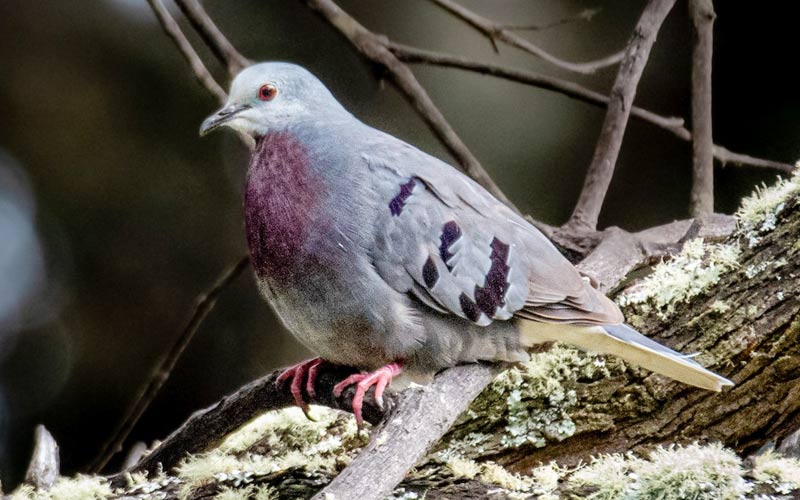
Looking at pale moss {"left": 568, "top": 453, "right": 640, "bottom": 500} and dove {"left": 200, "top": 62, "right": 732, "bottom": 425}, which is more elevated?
dove {"left": 200, "top": 62, "right": 732, "bottom": 425}

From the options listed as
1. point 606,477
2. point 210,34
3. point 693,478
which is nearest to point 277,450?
point 606,477

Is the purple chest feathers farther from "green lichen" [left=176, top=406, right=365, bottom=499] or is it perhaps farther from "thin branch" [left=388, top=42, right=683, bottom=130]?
"thin branch" [left=388, top=42, right=683, bottom=130]

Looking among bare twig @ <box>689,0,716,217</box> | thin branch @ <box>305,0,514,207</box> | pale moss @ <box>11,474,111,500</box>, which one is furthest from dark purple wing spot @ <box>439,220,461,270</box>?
bare twig @ <box>689,0,716,217</box>

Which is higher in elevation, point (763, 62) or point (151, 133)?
point (763, 62)

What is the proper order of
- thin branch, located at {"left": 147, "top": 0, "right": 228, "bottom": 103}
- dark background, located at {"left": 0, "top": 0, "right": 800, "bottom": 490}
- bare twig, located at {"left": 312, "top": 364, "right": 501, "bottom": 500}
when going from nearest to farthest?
1. bare twig, located at {"left": 312, "top": 364, "right": 501, "bottom": 500}
2. thin branch, located at {"left": 147, "top": 0, "right": 228, "bottom": 103}
3. dark background, located at {"left": 0, "top": 0, "right": 800, "bottom": 490}

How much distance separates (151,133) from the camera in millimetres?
2023

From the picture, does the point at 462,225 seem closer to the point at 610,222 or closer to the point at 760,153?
the point at 610,222

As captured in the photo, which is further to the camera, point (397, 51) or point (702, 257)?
point (397, 51)

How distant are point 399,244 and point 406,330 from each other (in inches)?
4.4

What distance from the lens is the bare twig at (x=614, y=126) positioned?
159 cm

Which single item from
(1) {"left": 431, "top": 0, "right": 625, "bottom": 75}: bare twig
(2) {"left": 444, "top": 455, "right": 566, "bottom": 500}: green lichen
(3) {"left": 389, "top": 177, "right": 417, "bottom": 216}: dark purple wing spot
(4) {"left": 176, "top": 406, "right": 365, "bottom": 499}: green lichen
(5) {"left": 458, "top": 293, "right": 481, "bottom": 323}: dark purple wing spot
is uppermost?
(1) {"left": 431, "top": 0, "right": 625, "bottom": 75}: bare twig

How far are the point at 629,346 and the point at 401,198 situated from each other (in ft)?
1.20

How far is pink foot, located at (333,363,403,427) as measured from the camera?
1.11 metres

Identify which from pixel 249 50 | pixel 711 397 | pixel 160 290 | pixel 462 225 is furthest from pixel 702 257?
pixel 160 290
